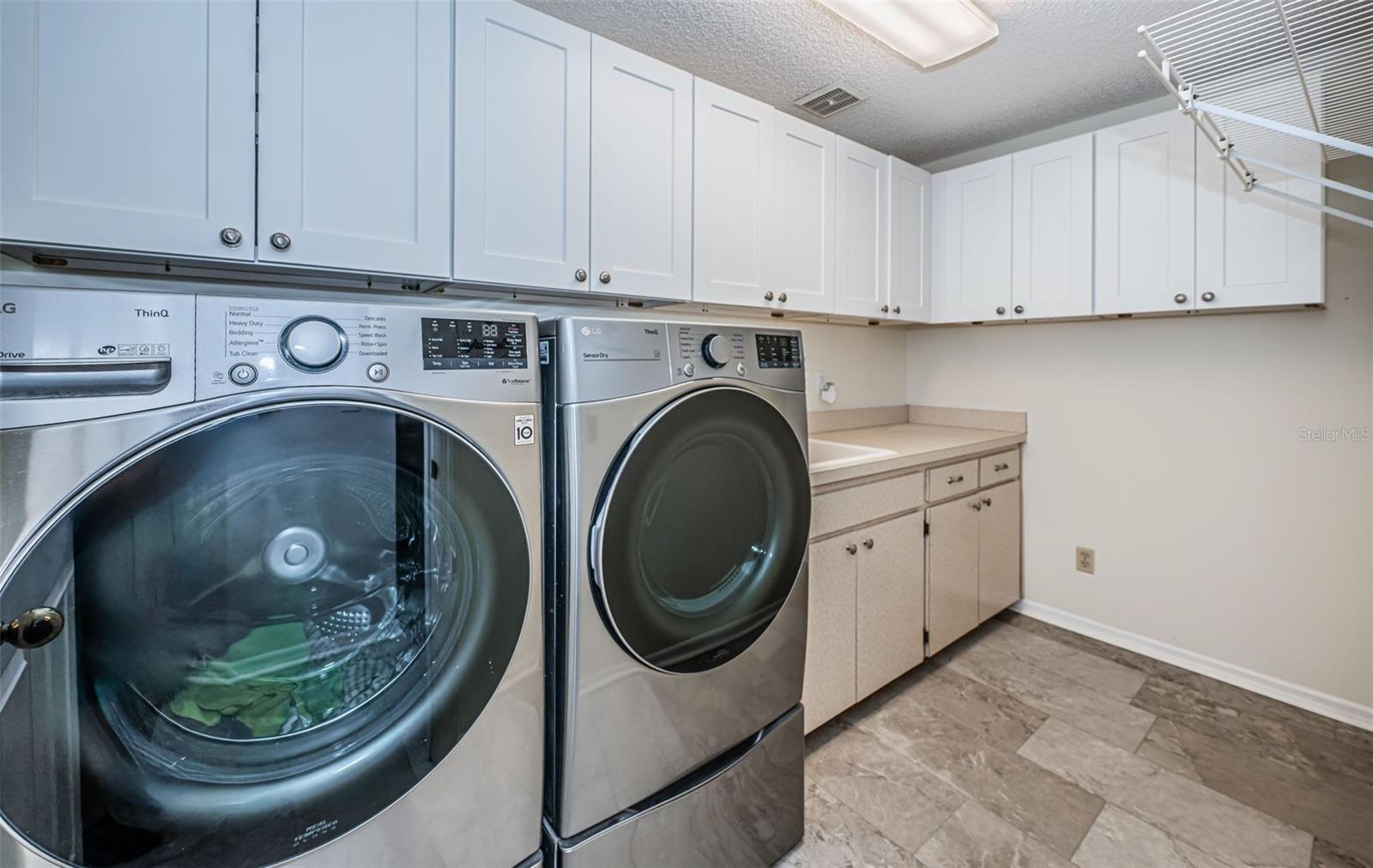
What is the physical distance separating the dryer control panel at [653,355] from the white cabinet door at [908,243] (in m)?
1.41

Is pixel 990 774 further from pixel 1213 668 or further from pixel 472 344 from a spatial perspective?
pixel 472 344

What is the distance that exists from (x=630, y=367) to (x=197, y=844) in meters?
0.89

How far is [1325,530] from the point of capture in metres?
2.04

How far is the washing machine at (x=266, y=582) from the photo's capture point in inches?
24.8

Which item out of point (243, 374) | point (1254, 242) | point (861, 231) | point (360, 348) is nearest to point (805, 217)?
point (861, 231)

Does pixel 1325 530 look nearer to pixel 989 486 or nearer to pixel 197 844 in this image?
pixel 989 486

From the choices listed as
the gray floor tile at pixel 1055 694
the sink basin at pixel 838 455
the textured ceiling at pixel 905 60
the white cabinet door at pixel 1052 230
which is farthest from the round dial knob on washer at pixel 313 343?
the white cabinet door at pixel 1052 230

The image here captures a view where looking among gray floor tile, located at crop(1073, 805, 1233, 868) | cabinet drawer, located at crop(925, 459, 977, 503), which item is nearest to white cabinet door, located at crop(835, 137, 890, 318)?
cabinet drawer, located at crop(925, 459, 977, 503)

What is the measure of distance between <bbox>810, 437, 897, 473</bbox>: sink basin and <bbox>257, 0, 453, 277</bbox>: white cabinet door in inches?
47.7

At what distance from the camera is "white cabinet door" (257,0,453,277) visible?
44.3 inches

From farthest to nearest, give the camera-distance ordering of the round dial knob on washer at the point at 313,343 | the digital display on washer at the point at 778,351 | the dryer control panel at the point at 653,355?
1. the digital display on washer at the point at 778,351
2. the dryer control panel at the point at 653,355
3. the round dial knob on washer at the point at 313,343

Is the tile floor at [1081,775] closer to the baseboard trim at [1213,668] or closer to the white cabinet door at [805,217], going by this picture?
the baseboard trim at [1213,668]

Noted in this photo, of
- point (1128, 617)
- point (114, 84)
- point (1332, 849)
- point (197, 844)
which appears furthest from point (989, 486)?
point (114, 84)

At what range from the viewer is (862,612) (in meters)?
1.94
